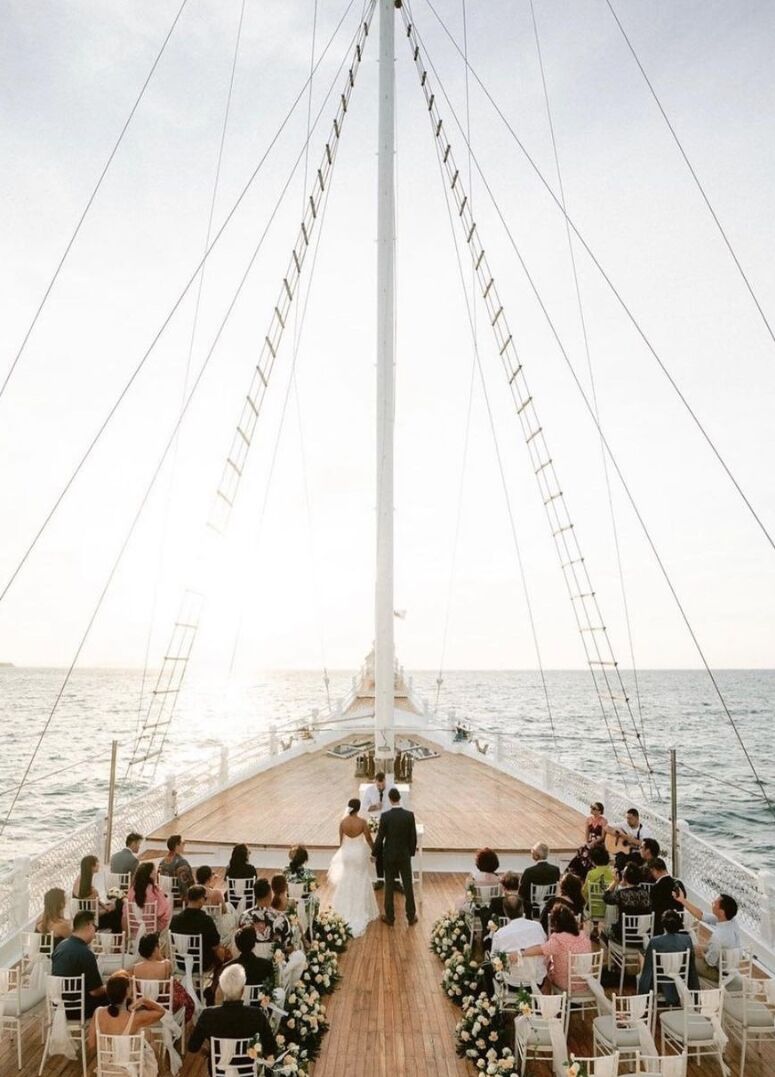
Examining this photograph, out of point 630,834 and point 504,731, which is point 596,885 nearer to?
point 630,834

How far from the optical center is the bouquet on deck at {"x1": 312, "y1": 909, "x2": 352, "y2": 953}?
28.0 feet

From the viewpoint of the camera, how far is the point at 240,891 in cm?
841

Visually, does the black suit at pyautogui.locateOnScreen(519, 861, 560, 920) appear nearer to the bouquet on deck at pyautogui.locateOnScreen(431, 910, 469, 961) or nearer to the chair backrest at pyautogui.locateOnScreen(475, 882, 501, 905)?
the chair backrest at pyautogui.locateOnScreen(475, 882, 501, 905)

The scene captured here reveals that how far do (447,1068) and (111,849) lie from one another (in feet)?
22.2

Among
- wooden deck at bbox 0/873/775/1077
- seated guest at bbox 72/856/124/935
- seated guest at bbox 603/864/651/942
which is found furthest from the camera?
seated guest at bbox 603/864/651/942

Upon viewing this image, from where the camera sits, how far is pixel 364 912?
30.6 feet

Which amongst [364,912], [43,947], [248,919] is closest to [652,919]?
[364,912]

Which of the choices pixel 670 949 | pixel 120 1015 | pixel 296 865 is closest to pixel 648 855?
pixel 670 949

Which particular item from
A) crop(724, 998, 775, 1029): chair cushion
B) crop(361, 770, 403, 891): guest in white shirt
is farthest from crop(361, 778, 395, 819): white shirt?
crop(724, 998, 775, 1029): chair cushion

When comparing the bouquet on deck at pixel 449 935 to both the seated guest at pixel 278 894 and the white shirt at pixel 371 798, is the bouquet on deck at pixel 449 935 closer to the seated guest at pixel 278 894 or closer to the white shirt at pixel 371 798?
the seated guest at pixel 278 894

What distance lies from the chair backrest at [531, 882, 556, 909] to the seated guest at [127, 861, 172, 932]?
4.09m

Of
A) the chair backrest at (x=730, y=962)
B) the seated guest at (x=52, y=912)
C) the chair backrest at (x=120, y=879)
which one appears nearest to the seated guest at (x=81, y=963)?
the seated guest at (x=52, y=912)

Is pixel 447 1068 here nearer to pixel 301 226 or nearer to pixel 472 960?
pixel 472 960

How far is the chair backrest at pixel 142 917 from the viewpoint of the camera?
7562mm
